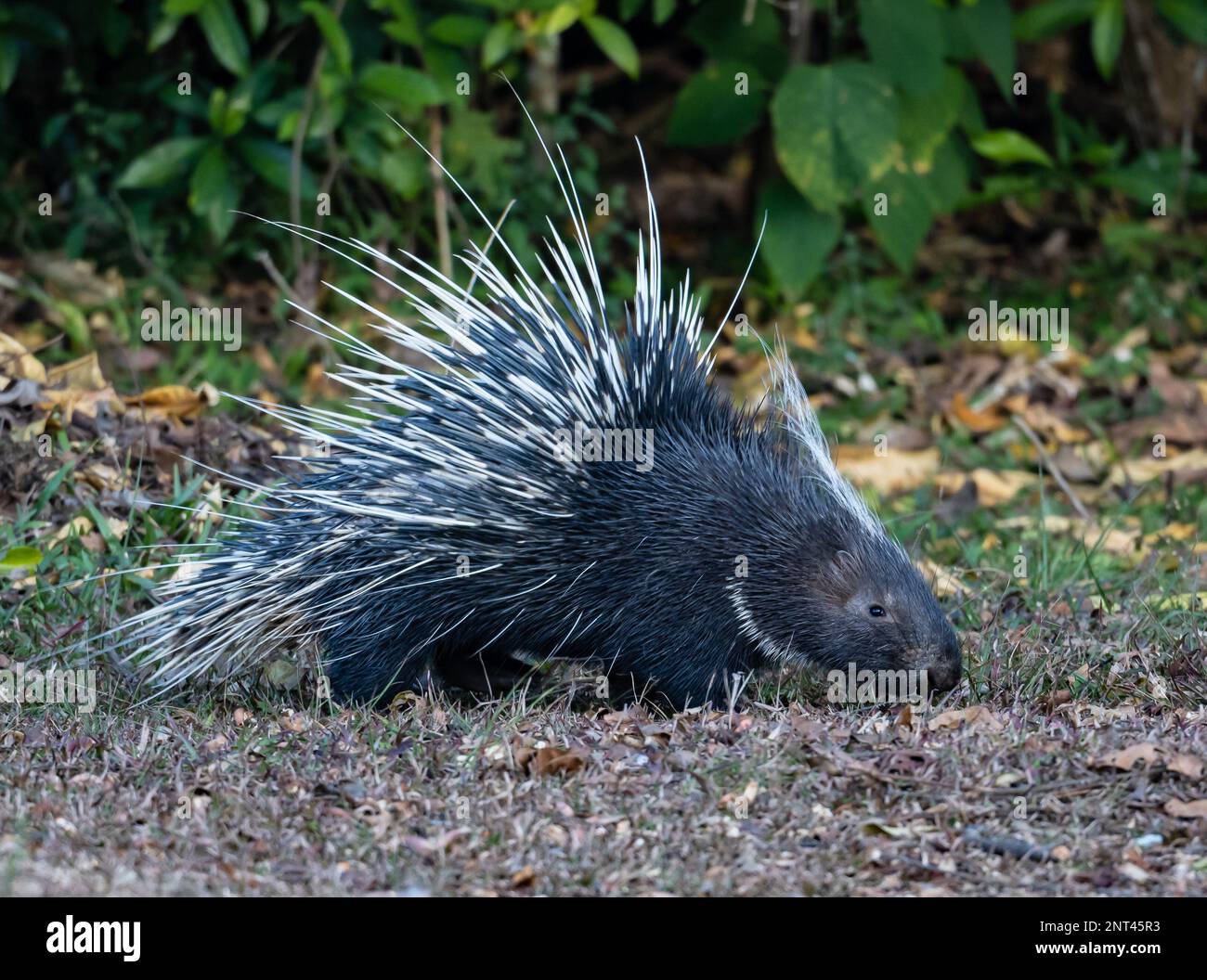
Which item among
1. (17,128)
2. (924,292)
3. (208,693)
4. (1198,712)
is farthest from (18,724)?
(924,292)

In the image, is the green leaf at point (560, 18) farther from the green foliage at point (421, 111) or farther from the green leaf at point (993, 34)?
the green leaf at point (993, 34)

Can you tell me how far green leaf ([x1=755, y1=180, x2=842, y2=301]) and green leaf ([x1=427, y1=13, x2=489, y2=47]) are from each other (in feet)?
6.38

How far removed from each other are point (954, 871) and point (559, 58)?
908cm

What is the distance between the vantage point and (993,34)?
9383 mm

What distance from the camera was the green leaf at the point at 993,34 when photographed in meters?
9.34

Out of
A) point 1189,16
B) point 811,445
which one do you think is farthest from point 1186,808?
point 1189,16

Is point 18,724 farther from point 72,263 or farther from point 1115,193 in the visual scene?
point 1115,193

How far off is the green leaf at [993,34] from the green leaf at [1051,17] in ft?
1.53

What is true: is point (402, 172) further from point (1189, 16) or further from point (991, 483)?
→ point (1189, 16)

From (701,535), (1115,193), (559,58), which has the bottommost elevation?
(701,535)

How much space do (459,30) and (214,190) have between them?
5.50 feet

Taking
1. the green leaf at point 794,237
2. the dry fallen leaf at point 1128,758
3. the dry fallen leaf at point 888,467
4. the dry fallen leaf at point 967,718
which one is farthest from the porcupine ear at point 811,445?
the green leaf at point 794,237

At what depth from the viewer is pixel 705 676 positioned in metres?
5.45

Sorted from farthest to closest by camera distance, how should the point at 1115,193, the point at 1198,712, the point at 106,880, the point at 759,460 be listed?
the point at 1115,193
the point at 759,460
the point at 1198,712
the point at 106,880
